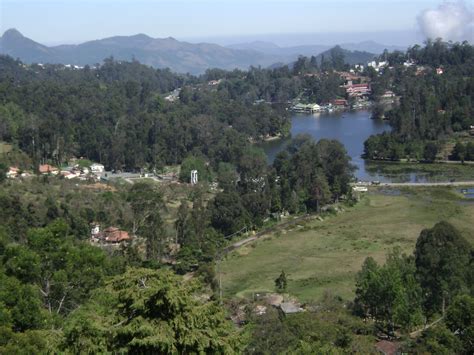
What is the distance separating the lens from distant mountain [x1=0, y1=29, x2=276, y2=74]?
145000mm

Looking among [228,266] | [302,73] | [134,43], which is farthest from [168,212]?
[134,43]

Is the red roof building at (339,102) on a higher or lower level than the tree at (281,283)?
higher

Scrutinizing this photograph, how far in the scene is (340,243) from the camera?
19000mm

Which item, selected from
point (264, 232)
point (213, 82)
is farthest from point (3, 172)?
point (213, 82)

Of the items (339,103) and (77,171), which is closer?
(77,171)

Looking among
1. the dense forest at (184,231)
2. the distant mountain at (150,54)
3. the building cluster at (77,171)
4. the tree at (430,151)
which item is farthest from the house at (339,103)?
the distant mountain at (150,54)

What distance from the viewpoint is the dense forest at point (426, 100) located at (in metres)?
32.8

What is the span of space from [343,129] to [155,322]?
131 feet

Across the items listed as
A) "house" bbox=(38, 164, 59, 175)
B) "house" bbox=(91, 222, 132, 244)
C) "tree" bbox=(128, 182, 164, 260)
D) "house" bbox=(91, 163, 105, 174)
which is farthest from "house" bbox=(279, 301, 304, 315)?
"house" bbox=(91, 163, 105, 174)

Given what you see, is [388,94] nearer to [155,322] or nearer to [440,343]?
[440,343]

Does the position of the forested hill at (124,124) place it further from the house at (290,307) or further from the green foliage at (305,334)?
the green foliage at (305,334)

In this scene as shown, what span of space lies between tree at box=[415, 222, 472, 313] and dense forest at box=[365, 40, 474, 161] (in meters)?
19.4

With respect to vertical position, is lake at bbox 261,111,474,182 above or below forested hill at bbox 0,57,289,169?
below

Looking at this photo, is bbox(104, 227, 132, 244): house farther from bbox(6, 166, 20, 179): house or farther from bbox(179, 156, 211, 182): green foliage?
bbox(179, 156, 211, 182): green foliage
